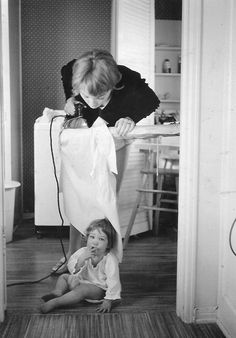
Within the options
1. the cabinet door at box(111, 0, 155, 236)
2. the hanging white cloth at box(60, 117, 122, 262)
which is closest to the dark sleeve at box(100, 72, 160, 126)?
the hanging white cloth at box(60, 117, 122, 262)

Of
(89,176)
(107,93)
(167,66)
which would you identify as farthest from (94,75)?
(167,66)

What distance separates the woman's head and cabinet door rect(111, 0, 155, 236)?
4.52 ft

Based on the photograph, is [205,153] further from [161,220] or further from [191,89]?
[161,220]

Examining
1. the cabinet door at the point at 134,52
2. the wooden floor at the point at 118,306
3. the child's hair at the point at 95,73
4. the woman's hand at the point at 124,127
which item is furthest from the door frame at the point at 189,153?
the cabinet door at the point at 134,52

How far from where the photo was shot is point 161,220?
188 inches

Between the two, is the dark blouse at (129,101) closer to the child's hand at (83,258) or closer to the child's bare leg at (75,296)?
the child's hand at (83,258)

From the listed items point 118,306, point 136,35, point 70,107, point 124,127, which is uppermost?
point 136,35

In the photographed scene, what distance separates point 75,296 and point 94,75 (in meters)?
1.22

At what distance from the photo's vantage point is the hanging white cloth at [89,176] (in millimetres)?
2451

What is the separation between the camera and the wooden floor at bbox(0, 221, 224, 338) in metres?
2.12

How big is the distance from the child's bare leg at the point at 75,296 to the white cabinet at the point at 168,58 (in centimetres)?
411

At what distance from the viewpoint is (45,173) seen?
13.1 feet

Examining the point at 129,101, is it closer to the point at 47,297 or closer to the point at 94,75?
the point at 94,75

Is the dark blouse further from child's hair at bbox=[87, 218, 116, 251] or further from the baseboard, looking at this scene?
the baseboard
